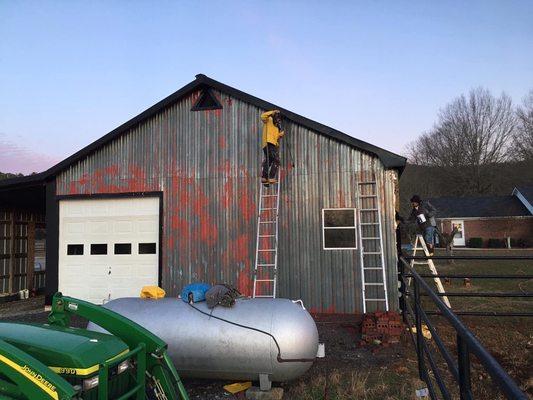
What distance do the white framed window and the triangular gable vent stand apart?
432cm

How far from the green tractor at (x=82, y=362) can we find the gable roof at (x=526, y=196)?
47091 mm

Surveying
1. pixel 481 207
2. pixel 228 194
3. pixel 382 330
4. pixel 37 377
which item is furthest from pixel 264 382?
pixel 481 207

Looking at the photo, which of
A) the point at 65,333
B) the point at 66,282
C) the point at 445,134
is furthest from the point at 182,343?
the point at 445,134

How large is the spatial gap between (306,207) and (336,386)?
5569 mm

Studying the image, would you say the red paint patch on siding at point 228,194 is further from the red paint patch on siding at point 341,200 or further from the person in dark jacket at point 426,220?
the person in dark jacket at point 426,220

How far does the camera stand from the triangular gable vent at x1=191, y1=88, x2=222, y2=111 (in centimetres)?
1200

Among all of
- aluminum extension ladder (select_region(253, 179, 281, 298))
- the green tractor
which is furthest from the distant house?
the green tractor

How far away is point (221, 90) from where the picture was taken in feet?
39.0

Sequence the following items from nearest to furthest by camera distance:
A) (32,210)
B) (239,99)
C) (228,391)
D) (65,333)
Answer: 1. (65,333)
2. (228,391)
3. (239,99)
4. (32,210)

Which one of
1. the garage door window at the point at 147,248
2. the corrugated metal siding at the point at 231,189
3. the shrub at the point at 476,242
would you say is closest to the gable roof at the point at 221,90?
the corrugated metal siding at the point at 231,189

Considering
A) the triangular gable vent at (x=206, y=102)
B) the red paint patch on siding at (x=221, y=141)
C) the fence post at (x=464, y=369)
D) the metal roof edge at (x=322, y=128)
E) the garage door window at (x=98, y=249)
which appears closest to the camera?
the fence post at (x=464, y=369)

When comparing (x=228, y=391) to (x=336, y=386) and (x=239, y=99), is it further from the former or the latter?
(x=239, y=99)

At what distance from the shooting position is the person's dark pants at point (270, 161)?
35.4ft

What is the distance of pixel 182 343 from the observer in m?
5.66
